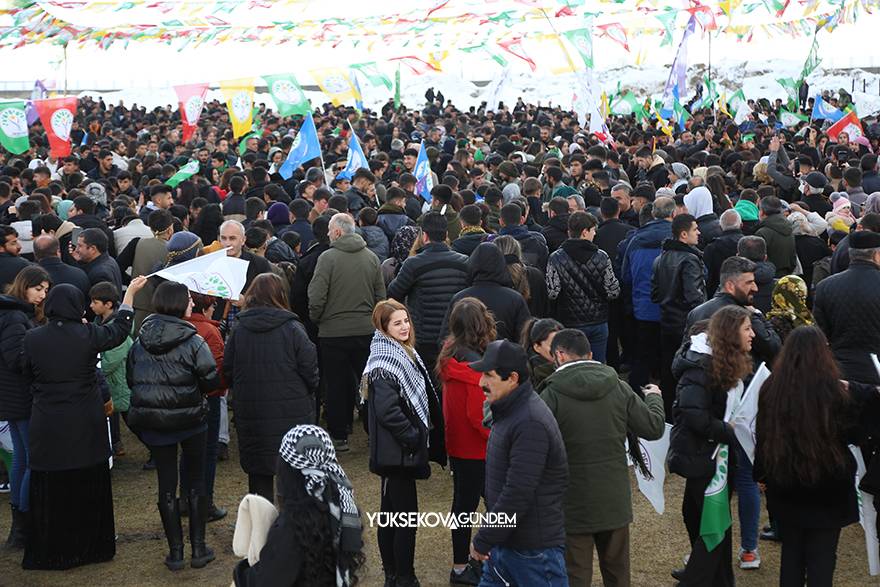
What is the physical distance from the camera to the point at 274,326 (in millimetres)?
6164

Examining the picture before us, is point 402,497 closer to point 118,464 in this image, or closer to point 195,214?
point 118,464

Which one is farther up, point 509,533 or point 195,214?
point 195,214

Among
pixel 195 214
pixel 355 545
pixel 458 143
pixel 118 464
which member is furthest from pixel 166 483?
pixel 458 143

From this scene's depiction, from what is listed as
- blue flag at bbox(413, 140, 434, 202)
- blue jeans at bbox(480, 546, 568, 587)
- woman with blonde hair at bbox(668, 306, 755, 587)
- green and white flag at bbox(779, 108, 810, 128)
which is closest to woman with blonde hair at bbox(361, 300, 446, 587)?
blue jeans at bbox(480, 546, 568, 587)

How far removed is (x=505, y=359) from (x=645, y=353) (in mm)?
4851

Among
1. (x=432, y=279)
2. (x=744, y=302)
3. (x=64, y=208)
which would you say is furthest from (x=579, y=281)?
(x=64, y=208)

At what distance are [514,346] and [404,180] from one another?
7.16 meters

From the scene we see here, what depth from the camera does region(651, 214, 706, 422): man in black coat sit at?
8062mm

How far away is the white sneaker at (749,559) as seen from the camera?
6.16m

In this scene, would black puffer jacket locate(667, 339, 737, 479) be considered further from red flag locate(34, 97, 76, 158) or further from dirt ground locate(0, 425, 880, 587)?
red flag locate(34, 97, 76, 158)

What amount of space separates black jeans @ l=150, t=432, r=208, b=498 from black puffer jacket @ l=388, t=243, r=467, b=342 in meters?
1.97

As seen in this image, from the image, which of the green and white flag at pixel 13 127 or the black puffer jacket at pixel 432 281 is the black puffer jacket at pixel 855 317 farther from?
the green and white flag at pixel 13 127

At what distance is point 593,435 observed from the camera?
4.95 metres

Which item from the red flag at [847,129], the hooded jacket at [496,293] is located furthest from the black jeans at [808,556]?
the red flag at [847,129]
